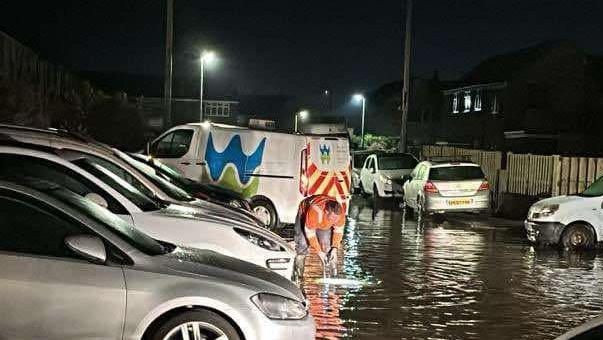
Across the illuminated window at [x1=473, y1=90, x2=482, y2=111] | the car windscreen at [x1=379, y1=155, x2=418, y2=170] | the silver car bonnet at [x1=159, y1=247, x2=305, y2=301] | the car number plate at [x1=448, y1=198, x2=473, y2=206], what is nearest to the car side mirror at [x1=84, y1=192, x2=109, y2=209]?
the silver car bonnet at [x1=159, y1=247, x2=305, y2=301]

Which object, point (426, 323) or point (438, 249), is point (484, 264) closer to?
point (438, 249)

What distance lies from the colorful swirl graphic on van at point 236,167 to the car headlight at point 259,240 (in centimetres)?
690

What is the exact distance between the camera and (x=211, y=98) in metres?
80.4

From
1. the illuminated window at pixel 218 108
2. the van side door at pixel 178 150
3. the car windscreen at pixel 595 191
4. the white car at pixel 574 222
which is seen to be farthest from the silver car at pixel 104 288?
the illuminated window at pixel 218 108

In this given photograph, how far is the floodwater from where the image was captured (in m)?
A: 8.95

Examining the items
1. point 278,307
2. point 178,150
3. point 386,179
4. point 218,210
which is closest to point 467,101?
point 386,179

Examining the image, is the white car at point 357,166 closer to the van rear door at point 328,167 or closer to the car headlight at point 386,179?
the car headlight at point 386,179

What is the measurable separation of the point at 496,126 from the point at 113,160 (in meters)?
42.5

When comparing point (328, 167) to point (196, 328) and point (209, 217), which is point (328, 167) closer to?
point (209, 217)

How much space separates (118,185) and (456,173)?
14.5m

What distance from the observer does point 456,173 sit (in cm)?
2206

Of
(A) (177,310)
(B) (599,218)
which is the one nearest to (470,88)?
(B) (599,218)

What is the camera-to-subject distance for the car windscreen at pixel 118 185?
8750 mm

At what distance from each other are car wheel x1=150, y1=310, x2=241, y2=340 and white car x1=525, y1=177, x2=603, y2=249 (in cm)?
1172
